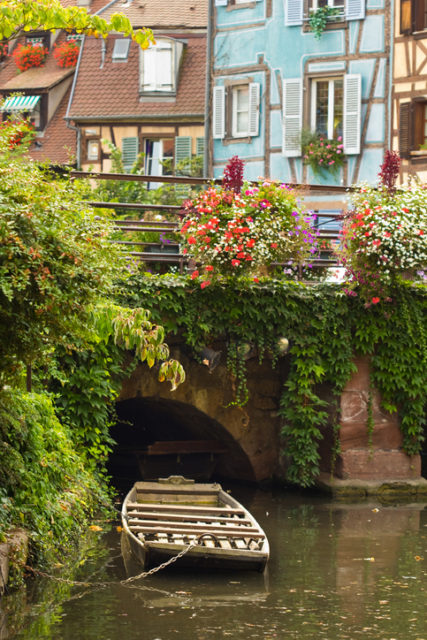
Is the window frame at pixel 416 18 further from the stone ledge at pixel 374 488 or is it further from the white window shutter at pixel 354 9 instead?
the stone ledge at pixel 374 488

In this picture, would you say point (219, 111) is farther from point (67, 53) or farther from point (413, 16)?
point (67, 53)

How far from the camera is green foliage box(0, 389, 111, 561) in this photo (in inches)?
358

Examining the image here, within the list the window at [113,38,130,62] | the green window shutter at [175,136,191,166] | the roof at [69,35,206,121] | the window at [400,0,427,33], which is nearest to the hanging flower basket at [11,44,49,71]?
the roof at [69,35,206,121]

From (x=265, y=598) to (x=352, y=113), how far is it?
15.3 m

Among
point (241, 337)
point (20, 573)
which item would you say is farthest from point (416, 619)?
point (241, 337)

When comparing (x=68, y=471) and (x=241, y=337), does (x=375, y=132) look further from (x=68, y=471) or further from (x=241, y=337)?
(x=68, y=471)

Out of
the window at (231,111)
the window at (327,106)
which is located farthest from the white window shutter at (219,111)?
the window at (327,106)

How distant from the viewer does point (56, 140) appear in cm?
3075

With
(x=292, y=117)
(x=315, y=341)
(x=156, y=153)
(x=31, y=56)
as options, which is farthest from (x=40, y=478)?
(x=31, y=56)

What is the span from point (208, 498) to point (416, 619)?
4.01m

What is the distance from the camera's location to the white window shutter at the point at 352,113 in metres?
22.5

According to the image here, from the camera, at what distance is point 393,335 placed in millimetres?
14992

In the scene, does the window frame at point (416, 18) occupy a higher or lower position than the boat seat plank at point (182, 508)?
higher

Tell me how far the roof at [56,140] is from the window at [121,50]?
9.23ft
